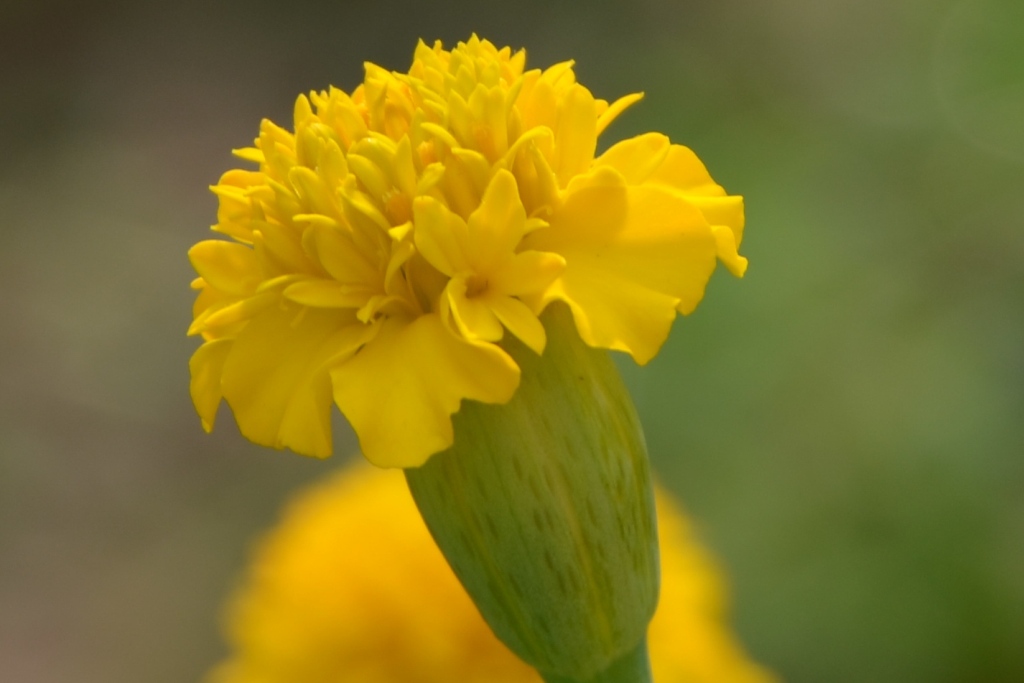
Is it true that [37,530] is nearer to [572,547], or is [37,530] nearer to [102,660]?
[102,660]

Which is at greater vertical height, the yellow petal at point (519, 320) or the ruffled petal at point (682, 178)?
the ruffled petal at point (682, 178)

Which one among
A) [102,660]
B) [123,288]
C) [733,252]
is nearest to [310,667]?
[733,252]

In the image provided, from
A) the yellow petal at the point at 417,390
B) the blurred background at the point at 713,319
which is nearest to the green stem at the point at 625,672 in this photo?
the yellow petal at the point at 417,390

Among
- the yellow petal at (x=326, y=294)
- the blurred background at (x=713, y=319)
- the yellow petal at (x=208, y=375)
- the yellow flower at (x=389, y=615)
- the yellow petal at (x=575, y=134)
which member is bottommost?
the blurred background at (x=713, y=319)

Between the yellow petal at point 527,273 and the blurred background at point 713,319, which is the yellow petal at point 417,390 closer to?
the yellow petal at point 527,273

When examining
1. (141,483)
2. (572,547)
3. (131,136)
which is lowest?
(141,483)

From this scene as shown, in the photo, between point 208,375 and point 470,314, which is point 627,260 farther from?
point 208,375
